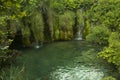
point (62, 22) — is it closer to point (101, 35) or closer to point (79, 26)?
point (79, 26)

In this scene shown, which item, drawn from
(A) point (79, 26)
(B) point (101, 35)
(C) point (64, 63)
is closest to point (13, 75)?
(C) point (64, 63)

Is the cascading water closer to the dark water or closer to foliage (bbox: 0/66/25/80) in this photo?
the dark water

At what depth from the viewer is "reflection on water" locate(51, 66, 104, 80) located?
17.7m

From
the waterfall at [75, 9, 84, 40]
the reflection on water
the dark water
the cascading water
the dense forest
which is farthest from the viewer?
the waterfall at [75, 9, 84, 40]

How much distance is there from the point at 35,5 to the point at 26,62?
8.51 meters

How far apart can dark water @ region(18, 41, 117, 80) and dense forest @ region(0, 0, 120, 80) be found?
1486mm

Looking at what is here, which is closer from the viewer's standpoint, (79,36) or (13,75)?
(13,75)

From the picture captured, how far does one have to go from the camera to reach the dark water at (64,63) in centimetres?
1820

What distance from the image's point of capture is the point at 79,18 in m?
32.2

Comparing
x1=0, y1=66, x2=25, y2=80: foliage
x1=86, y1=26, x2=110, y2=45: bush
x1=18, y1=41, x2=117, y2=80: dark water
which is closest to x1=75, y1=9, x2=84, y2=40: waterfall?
x1=18, y1=41, x2=117, y2=80: dark water

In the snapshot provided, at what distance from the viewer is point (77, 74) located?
18422mm

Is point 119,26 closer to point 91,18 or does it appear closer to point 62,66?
point 62,66

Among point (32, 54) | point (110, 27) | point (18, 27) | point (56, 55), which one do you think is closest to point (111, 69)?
point (110, 27)

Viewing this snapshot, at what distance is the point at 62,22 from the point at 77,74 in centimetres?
1306
